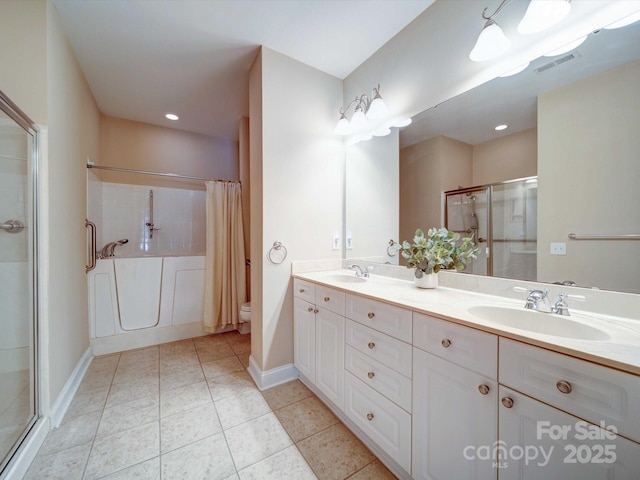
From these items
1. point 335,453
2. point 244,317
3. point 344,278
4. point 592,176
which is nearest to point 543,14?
point 592,176

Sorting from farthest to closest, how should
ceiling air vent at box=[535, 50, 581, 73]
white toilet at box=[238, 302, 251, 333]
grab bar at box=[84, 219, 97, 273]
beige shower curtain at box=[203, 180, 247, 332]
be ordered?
1. beige shower curtain at box=[203, 180, 247, 332]
2. white toilet at box=[238, 302, 251, 333]
3. grab bar at box=[84, 219, 97, 273]
4. ceiling air vent at box=[535, 50, 581, 73]

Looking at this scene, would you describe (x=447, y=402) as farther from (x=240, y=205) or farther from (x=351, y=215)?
(x=240, y=205)

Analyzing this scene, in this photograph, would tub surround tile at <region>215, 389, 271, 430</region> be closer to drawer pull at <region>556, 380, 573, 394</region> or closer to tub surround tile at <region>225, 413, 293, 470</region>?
tub surround tile at <region>225, 413, 293, 470</region>

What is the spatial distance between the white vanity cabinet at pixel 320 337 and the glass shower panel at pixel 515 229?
87 cm

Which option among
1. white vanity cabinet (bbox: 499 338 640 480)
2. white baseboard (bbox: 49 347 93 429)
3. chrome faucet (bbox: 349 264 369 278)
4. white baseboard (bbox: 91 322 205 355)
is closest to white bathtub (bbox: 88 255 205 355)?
white baseboard (bbox: 91 322 205 355)

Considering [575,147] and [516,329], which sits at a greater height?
[575,147]

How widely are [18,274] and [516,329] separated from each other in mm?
2406

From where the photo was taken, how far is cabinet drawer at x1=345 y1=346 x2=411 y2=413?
3.47 feet

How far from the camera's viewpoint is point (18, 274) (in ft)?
4.50

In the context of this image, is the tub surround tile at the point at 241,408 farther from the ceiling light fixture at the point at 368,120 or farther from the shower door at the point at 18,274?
the ceiling light fixture at the point at 368,120

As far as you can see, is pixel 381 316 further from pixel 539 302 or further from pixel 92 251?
pixel 92 251

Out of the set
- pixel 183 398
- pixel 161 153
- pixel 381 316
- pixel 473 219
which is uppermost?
pixel 161 153

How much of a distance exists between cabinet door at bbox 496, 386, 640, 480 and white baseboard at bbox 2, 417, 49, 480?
2.03 m

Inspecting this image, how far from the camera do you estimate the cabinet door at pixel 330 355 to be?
1443mm
